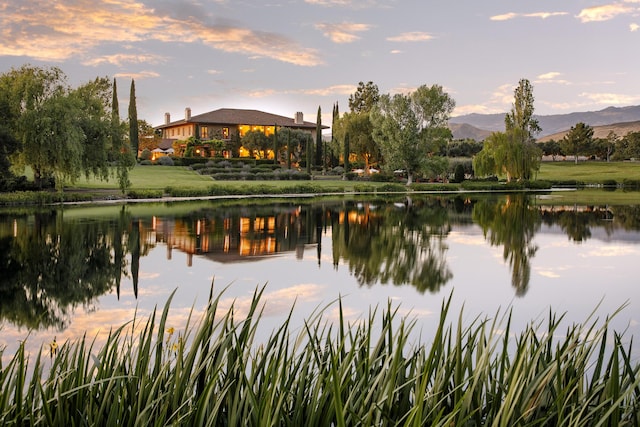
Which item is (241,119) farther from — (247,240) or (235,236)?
(247,240)

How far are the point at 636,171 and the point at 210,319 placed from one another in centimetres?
8585

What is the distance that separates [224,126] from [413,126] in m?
37.4

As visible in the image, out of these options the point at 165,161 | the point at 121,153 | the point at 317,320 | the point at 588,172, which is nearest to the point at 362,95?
the point at 588,172

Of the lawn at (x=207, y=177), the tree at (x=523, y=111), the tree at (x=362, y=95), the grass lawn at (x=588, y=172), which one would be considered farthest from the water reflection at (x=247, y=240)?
the tree at (x=362, y=95)

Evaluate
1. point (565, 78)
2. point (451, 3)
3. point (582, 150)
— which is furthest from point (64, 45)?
point (582, 150)

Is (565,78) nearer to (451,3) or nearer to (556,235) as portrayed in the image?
(451,3)

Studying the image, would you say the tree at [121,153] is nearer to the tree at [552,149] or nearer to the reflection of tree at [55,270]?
the reflection of tree at [55,270]

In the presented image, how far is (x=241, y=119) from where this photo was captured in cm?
8619

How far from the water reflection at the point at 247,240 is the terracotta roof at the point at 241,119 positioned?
5359 centimetres

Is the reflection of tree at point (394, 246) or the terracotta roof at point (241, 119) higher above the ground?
the terracotta roof at point (241, 119)

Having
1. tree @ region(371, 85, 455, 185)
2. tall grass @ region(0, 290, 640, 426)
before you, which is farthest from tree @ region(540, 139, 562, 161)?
tall grass @ region(0, 290, 640, 426)

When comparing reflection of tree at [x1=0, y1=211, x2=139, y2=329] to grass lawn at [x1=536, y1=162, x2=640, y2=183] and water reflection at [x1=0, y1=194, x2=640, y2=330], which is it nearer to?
water reflection at [x1=0, y1=194, x2=640, y2=330]

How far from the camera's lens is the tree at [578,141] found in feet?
339

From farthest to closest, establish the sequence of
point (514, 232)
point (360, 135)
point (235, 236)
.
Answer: point (360, 135) < point (514, 232) < point (235, 236)
